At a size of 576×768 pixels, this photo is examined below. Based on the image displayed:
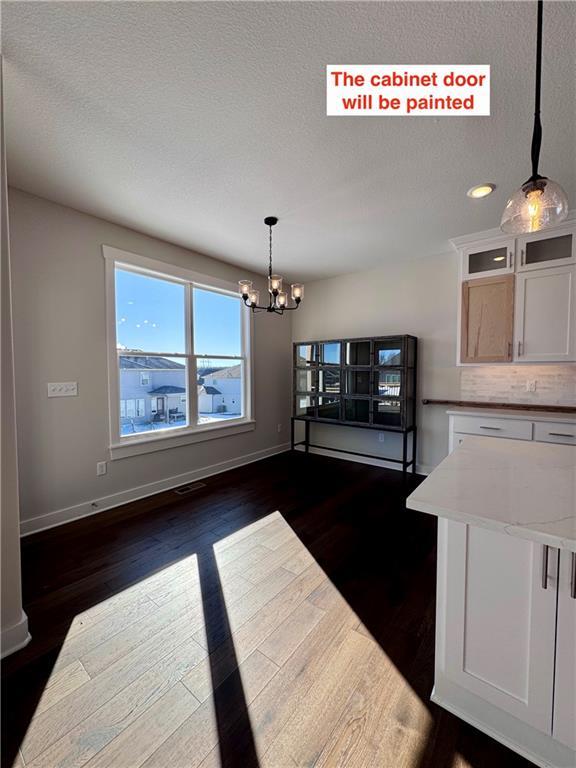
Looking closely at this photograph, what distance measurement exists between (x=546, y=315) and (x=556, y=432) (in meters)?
1.06

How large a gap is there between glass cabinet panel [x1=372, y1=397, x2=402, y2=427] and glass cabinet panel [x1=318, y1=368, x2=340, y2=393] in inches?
22.8

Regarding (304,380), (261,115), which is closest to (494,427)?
(304,380)

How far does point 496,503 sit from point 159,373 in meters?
3.22

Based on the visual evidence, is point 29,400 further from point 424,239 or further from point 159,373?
point 424,239

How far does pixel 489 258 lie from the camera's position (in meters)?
3.17

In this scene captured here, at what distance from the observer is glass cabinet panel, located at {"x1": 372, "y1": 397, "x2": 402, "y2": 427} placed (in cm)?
372

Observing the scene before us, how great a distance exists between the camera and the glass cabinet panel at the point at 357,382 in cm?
390

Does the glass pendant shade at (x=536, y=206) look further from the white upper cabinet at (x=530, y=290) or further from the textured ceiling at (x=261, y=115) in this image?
the white upper cabinet at (x=530, y=290)

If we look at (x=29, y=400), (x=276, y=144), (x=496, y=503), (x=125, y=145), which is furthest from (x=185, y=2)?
(x=29, y=400)

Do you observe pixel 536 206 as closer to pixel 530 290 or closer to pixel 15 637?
pixel 530 290

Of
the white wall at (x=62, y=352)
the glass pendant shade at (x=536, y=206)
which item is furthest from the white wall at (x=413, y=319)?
the glass pendant shade at (x=536, y=206)

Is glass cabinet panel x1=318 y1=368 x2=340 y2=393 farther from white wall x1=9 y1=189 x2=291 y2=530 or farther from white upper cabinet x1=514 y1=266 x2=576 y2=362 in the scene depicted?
white wall x1=9 y1=189 x2=291 y2=530

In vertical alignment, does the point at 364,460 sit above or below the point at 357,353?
below

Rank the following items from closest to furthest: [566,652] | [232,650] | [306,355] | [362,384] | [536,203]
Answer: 1. [566,652]
2. [536,203]
3. [232,650]
4. [362,384]
5. [306,355]
